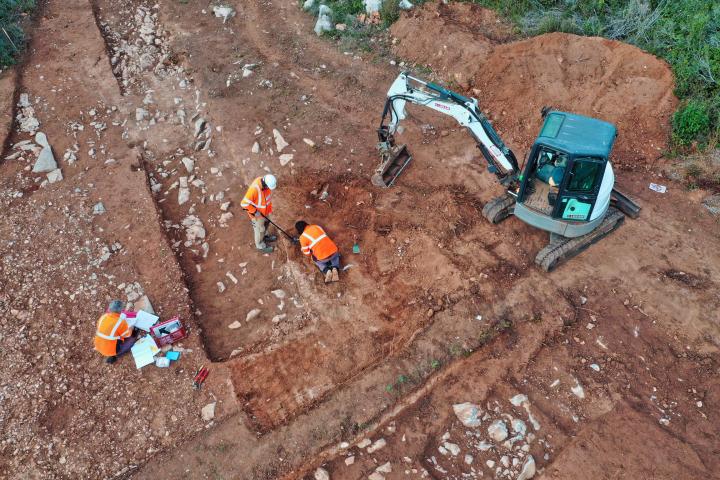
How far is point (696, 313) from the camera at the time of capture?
839cm

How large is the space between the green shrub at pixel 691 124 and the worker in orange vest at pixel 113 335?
37.0ft

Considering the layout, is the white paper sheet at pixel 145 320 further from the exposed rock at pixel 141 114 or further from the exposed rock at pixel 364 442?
the exposed rock at pixel 141 114

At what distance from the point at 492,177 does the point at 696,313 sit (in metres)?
4.36

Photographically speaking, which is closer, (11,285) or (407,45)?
(11,285)

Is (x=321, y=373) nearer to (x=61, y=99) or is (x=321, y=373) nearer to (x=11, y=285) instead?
(x=11, y=285)

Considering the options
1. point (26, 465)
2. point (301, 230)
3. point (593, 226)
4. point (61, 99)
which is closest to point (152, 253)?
point (301, 230)

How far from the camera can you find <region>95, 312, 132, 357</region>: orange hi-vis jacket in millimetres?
7816

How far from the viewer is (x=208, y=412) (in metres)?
7.56

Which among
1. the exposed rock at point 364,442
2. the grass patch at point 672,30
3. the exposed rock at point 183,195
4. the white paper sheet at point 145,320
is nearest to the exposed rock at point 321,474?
the exposed rock at point 364,442

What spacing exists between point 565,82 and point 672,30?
271 cm

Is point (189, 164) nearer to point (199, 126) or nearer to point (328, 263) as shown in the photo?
point (199, 126)

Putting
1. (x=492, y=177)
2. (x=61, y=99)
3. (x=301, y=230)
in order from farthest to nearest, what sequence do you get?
1. (x=61, y=99)
2. (x=492, y=177)
3. (x=301, y=230)

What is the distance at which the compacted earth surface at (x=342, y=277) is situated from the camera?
285 inches

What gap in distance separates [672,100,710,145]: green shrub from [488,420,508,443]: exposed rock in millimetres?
7450
